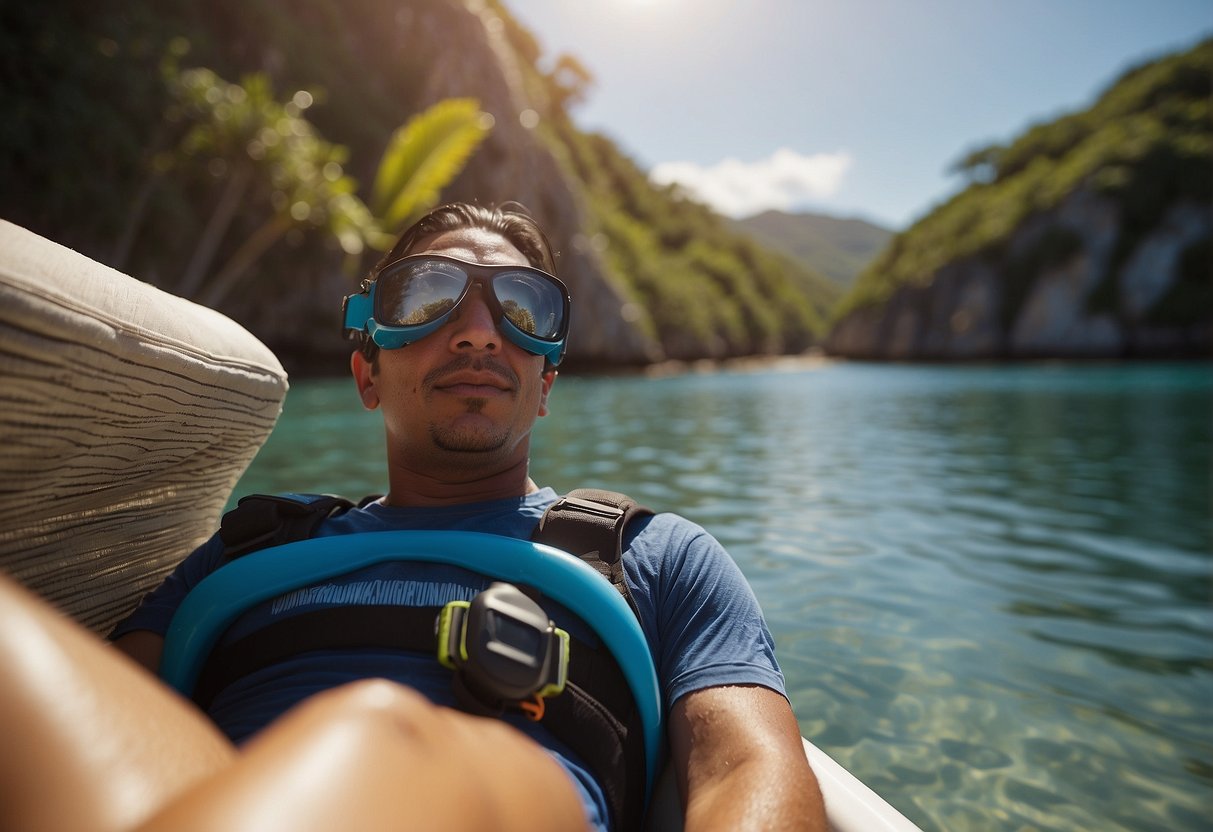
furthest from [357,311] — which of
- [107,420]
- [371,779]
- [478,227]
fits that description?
[371,779]

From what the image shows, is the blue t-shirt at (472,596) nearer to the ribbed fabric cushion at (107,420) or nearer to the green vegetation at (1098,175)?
the ribbed fabric cushion at (107,420)

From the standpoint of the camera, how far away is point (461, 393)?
1.94 metres

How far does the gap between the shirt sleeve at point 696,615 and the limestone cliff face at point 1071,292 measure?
59936mm

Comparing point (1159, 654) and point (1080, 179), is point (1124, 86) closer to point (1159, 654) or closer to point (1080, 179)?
point (1080, 179)

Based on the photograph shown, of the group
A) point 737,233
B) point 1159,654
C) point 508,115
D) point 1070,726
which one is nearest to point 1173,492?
point 1159,654

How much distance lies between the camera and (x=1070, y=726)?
2.88 meters

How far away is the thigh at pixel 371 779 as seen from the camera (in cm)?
71

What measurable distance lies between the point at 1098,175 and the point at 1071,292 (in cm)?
956

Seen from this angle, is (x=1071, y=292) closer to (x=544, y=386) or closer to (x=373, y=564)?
(x=544, y=386)

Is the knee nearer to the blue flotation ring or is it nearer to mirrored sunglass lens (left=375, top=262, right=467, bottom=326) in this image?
the blue flotation ring

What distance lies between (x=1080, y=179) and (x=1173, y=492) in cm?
6137

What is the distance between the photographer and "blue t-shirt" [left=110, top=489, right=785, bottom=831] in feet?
4.66

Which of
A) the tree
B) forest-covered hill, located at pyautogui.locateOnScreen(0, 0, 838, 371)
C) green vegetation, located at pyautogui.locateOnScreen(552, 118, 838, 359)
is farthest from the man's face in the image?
green vegetation, located at pyautogui.locateOnScreen(552, 118, 838, 359)

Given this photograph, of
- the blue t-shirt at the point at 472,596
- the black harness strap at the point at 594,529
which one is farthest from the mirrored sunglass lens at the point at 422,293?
the black harness strap at the point at 594,529
